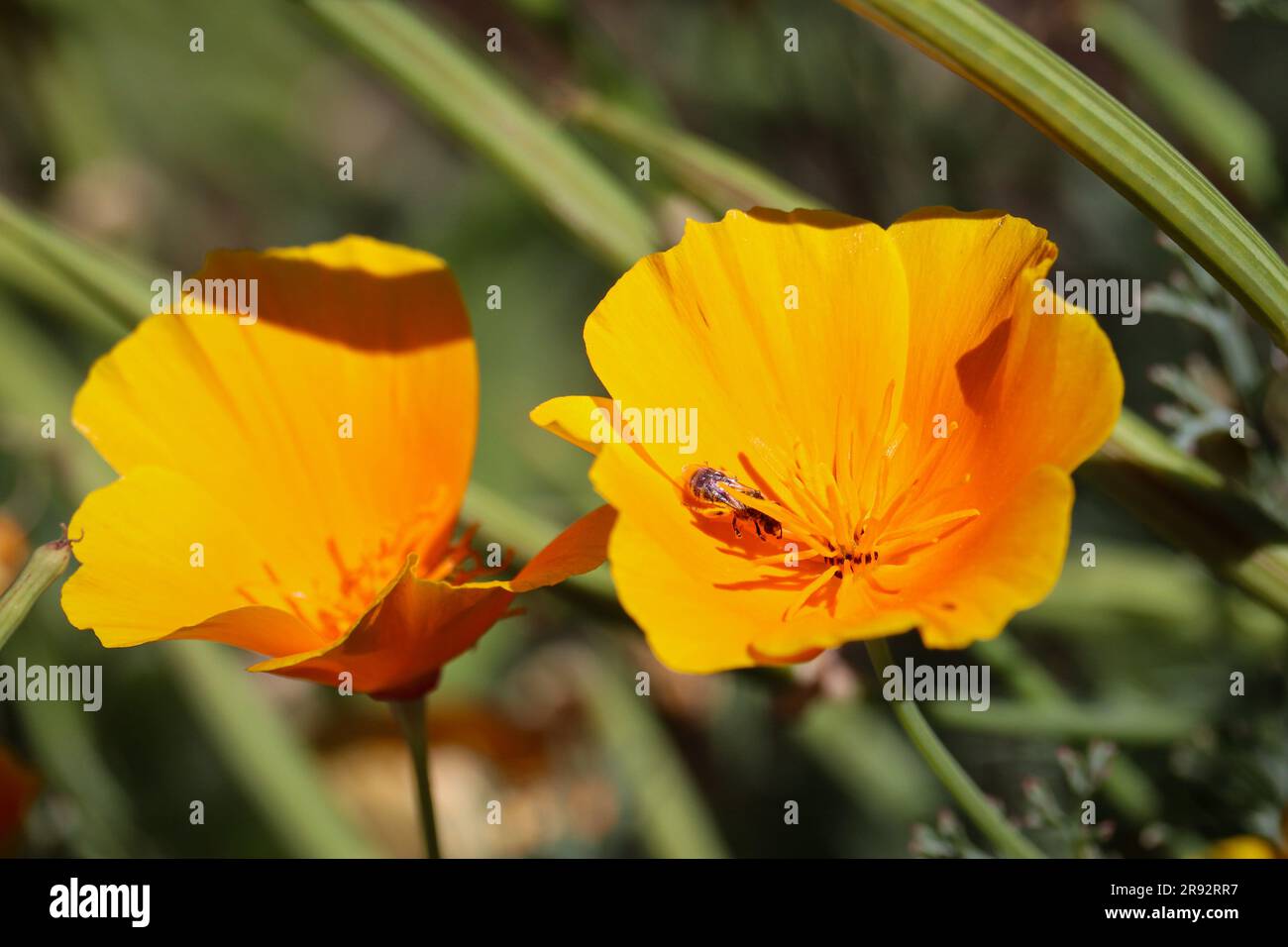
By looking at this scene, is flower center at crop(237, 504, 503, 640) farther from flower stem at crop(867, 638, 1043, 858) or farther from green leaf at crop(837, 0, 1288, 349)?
green leaf at crop(837, 0, 1288, 349)

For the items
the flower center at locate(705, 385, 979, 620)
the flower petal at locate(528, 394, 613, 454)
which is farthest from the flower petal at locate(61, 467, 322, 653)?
the flower center at locate(705, 385, 979, 620)

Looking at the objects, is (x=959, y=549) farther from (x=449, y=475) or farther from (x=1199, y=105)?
(x=1199, y=105)

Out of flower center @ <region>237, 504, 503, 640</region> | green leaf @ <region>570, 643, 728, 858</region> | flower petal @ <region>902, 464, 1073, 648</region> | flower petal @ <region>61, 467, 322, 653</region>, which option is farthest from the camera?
green leaf @ <region>570, 643, 728, 858</region>

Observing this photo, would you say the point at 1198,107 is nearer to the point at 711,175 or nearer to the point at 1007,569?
the point at 711,175

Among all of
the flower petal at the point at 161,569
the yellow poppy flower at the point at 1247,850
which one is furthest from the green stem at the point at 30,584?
the yellow poppy flower at the point at 1247,850

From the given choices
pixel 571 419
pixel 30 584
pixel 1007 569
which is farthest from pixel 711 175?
pixel 30 584

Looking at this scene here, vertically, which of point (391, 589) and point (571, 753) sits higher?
point (391, 589)
